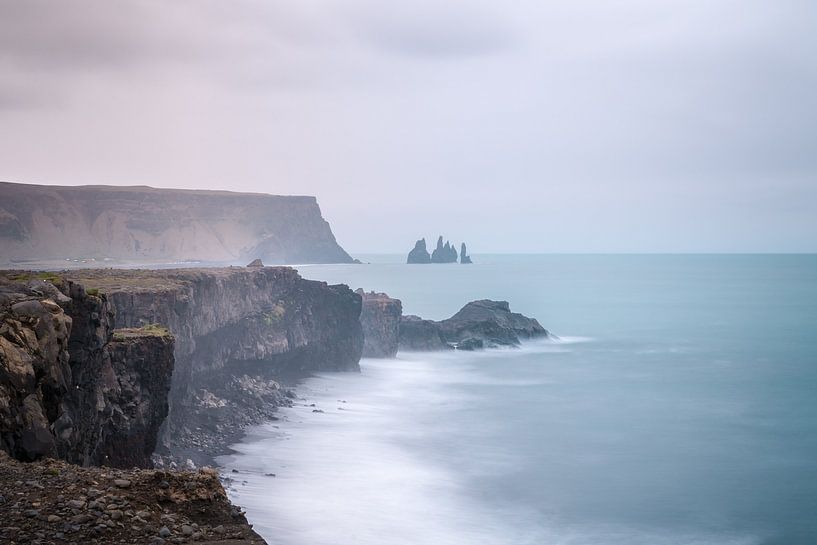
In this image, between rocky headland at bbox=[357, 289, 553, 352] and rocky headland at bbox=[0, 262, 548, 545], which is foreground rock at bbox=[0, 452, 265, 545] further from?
rocky headland at bbox=[357, 289, 553, 352]

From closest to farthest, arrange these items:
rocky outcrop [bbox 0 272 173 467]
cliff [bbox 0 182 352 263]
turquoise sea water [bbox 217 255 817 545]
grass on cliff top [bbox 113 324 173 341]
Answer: rocky outcrop [bbox 0 272 173 467], grass on cliff top [bbox 113 324 173 341], turquoise sea water [bbox 217 255 817 545], cliff [bbox 0 182 352 263]

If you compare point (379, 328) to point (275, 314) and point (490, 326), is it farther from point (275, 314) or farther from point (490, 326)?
point (275, 314)

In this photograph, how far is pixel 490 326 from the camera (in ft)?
292

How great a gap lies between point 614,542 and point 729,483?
10745mm

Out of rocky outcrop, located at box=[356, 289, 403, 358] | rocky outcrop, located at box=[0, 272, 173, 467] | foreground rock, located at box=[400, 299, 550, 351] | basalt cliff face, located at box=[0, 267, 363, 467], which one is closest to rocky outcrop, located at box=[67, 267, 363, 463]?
basalt cliff face, located at box=[0, 267, 363, 467]

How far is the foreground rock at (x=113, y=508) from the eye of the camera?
1047 centimetres

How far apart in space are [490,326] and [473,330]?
1980 millimetres

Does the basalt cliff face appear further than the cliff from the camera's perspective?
No

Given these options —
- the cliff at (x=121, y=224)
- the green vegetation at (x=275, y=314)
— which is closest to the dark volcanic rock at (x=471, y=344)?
the green vegetation at (x=275, y=314)

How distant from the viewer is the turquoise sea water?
32688 millimetres

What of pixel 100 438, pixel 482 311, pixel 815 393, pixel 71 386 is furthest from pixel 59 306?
pixel 482 311

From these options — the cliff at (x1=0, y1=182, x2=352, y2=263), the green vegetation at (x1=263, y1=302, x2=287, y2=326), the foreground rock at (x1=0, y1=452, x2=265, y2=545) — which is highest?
the cliff at (x1=0, y1=182, x2=352, y2=263)

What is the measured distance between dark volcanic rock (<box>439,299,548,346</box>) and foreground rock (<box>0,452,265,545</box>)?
74.9 metres

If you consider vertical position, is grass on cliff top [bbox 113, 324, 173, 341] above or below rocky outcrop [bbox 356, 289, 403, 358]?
above
